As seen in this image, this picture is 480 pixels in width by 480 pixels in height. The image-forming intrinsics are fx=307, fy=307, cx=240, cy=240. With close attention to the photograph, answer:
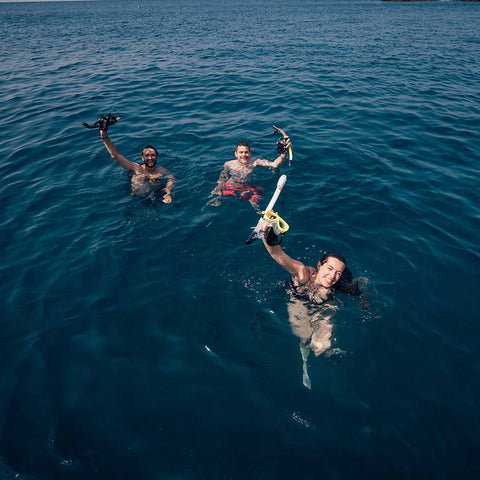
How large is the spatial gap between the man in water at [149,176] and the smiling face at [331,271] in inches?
182

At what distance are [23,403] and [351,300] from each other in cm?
507

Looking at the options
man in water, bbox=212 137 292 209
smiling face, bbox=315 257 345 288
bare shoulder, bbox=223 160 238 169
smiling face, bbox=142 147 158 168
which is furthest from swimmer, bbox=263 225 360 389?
smiling face, bbox=142 147 158 168

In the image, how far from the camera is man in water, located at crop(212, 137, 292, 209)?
791 centimetres

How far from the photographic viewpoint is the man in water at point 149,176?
8055 millimetres

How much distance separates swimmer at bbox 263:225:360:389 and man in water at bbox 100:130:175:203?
424cm

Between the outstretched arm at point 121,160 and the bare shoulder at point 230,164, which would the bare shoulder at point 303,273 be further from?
the outstretched arm at point 121,160

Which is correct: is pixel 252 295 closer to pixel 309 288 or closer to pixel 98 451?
pixel 309 288

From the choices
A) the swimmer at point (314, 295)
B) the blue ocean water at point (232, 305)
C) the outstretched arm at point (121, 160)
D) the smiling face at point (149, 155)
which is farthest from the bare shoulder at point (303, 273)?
the outstretched arm at point (121, 160)

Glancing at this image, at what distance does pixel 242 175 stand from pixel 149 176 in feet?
8.38

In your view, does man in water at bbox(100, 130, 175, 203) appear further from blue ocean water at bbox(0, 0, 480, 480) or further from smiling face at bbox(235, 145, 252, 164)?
smiling face at bbox(235, 145, 252, 164)

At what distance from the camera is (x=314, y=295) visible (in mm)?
5105

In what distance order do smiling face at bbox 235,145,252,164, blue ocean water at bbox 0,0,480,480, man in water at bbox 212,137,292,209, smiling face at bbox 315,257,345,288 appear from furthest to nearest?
smiling face at bbox 235,145,252,164 → man in water at bbox 212,137,292,209 → smiling face at bbox 315,257,345,288 → blue ocean water at bbox 0,0,480,480

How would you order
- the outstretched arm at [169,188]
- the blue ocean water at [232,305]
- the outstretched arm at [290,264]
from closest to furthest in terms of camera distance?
the blue ocean water at [232,305] → the outstretched arm at [290,264] → the outstretched arm at [169,188]

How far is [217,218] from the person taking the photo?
725 cm
